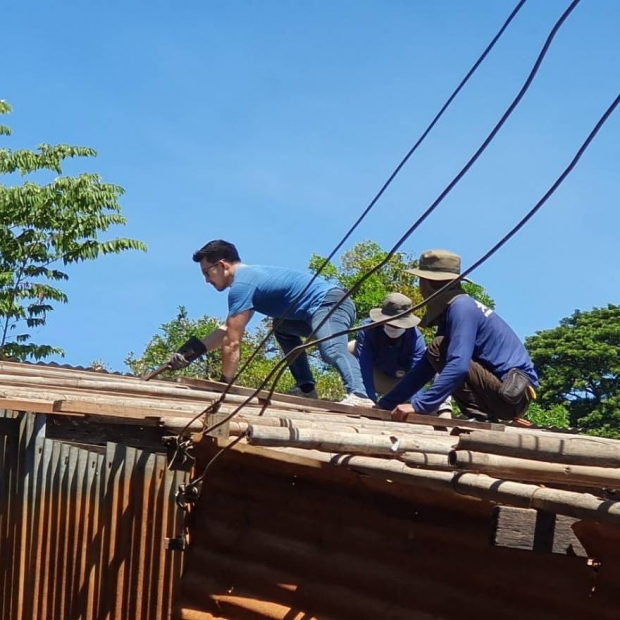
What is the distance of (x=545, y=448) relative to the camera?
343 cm

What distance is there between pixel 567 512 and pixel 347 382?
4.88 m

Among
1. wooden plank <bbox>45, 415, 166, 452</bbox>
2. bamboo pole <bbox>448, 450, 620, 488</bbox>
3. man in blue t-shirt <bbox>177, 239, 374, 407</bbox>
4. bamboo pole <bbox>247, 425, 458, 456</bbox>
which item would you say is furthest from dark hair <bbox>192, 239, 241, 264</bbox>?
bamboo pole <bbox>448, 450, 620, 488</bbox>

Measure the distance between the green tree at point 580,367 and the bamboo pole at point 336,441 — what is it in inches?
1221

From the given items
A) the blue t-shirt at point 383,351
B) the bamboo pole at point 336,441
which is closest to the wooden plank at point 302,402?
the blue t-shirt at point 383,351

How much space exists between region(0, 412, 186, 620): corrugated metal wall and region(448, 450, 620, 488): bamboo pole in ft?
6.94

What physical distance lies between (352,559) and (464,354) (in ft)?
7.88

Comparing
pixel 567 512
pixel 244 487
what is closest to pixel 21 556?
pixel 244 487

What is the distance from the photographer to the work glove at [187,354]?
8492 mm

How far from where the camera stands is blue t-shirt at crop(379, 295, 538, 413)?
6664 mm

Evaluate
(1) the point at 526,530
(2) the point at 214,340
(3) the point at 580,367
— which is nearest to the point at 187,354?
(2) the point at 214,340

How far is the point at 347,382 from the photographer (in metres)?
8.23

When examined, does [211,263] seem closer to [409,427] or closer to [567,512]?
[409,427]

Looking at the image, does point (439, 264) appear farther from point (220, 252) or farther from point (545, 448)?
point (545, 448)

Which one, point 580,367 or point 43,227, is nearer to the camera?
point 43,227
